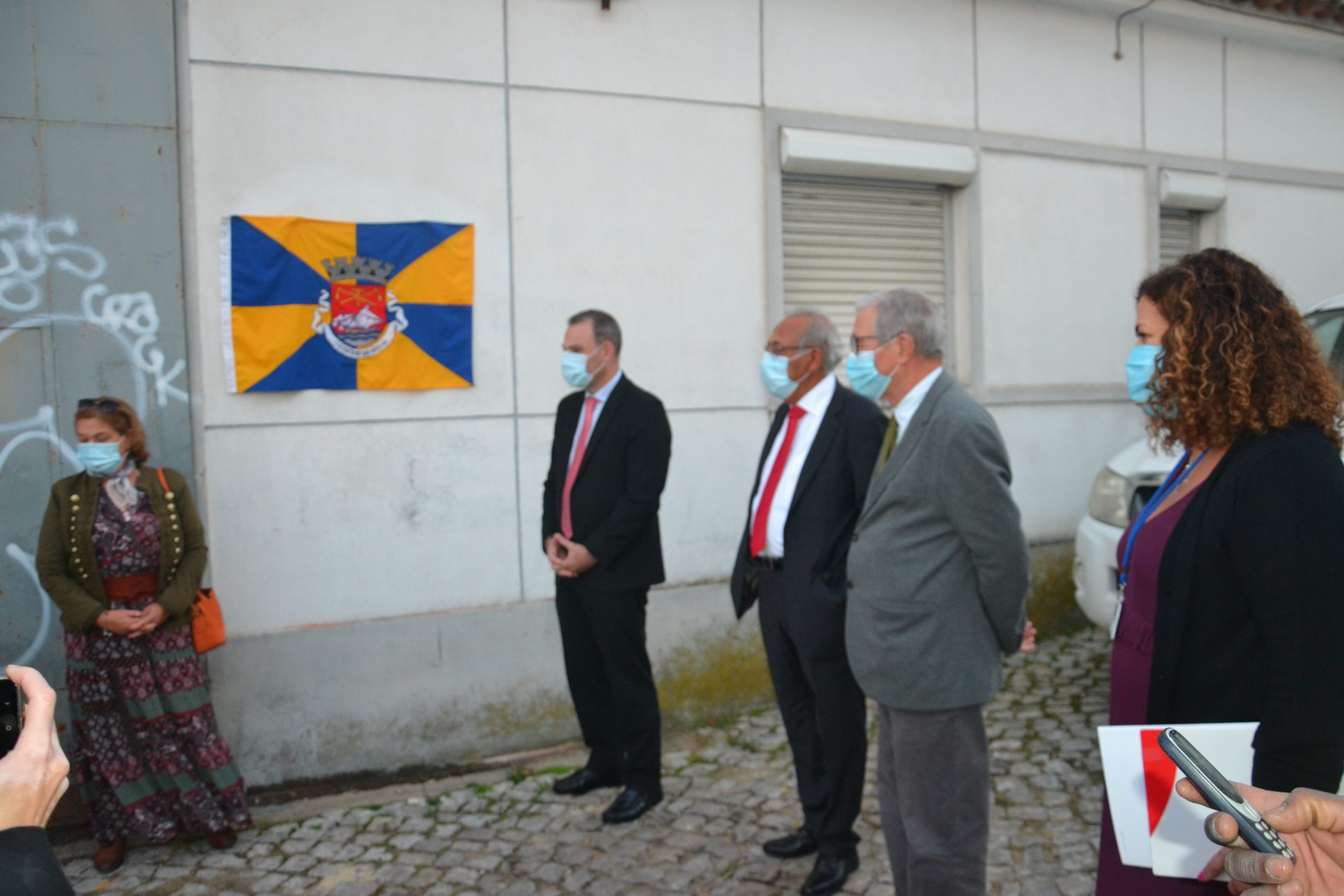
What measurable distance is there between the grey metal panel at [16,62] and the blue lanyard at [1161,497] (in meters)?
4.74

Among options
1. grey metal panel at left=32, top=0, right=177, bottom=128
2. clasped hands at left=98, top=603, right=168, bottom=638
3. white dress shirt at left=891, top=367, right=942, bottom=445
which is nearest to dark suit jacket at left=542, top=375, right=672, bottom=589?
white dress shirt at left=891, top=367, right=942, bottom=445

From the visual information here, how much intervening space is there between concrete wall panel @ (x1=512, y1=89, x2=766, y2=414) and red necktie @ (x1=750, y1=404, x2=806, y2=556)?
6.31ft

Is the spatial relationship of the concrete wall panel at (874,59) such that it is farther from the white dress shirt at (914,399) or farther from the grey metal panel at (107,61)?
the white dress shirt at (914,399)

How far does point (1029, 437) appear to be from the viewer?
684 centimetres

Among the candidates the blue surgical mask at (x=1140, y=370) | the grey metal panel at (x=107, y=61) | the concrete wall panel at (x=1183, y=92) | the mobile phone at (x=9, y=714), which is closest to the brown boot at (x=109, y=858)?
the mobile phone at (x=9, y=714)

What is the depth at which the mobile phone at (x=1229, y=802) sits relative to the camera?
104 centimetres

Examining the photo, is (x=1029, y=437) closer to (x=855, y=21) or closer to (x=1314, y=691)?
(x=855, y=21)

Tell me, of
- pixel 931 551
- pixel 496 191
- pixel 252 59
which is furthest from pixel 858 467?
pixel 252 59

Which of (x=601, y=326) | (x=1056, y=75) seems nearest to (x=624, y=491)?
(x=601, y=326)

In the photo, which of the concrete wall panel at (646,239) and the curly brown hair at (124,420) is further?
the concrete wall panel at (646,239)

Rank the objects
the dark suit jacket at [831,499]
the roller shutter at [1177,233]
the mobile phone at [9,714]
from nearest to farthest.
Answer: the mobile phone at [9,714] < the dark suit jacket at [831,499] < the roller shutter at [1177,233]

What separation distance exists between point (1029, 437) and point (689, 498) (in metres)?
2.71

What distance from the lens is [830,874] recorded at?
11.7ft

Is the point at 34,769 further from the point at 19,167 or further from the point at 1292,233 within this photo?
the point at 1292,233
